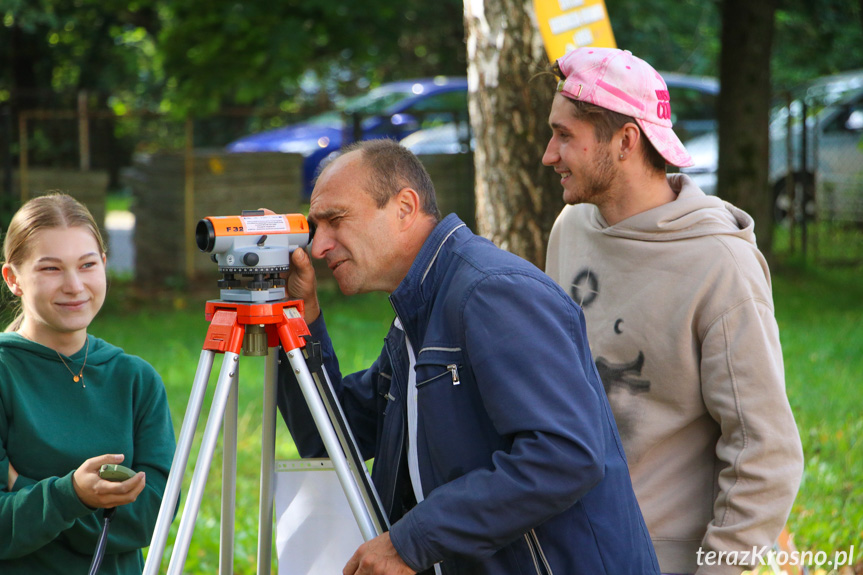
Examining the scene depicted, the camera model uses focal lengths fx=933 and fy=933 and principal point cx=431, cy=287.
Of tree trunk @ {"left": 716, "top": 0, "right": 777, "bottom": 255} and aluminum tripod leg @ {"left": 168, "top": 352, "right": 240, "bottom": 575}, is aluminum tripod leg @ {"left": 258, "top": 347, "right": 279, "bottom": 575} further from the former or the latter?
tree trunk @ {"left": 716, "top": 0, "right": 777, "bottom": 255}

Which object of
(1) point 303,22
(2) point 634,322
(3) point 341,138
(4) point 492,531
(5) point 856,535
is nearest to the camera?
(4) point 492,531

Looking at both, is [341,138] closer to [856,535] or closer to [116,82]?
[856,535]

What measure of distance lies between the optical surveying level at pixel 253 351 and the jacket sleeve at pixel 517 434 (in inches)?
12.1

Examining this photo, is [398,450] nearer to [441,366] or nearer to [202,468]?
[441,366]

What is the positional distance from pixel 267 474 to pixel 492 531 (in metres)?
0.76

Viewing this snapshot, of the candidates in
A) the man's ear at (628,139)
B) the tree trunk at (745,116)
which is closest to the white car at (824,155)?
the tree trunk at (745,116)

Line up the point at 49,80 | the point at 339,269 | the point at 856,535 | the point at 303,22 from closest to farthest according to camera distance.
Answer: the point at 339,269, the point at 856,535, the point at 303,22, the point at 49,80

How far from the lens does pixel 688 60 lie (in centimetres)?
2222

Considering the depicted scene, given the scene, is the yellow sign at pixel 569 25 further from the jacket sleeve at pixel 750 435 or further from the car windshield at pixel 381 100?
the car windshield at pixel 381 100

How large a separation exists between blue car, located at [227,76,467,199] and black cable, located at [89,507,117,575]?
25.8 feet

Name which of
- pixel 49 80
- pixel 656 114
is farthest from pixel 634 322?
pixel 49 80

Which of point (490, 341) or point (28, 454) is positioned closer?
point (490, 341)

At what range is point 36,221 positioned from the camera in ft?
8.30

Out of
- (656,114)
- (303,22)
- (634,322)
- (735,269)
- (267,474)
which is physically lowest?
(267,474)
